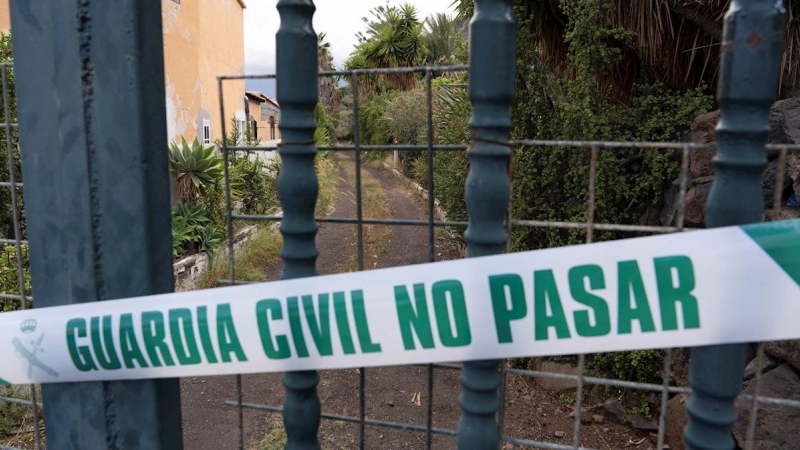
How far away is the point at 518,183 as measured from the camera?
4.59m

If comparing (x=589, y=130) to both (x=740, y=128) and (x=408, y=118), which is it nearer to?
(x=740, y=128)

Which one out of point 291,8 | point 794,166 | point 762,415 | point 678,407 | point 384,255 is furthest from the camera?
point 384,255

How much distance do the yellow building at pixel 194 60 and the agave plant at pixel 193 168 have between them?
463mm

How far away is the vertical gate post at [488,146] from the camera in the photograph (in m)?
1.11

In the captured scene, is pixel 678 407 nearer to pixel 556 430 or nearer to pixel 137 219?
pixel 556 430

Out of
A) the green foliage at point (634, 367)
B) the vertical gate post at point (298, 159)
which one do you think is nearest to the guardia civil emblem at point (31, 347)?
the vertical gate post at point (298, 159)

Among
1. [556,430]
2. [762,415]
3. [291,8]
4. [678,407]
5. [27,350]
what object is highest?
[291,8]

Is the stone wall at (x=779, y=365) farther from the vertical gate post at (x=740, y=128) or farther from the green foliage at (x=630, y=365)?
the vertical gate post at (x=740, y=128)

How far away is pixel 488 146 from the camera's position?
1135 millimetres

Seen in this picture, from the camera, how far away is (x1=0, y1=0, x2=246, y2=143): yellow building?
9.11 meters

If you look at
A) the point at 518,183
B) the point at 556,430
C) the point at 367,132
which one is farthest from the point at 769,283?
the point at 367,132

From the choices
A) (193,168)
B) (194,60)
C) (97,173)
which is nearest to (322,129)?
(194,60)

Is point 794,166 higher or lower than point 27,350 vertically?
higher

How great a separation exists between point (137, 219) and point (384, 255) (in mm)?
6418
